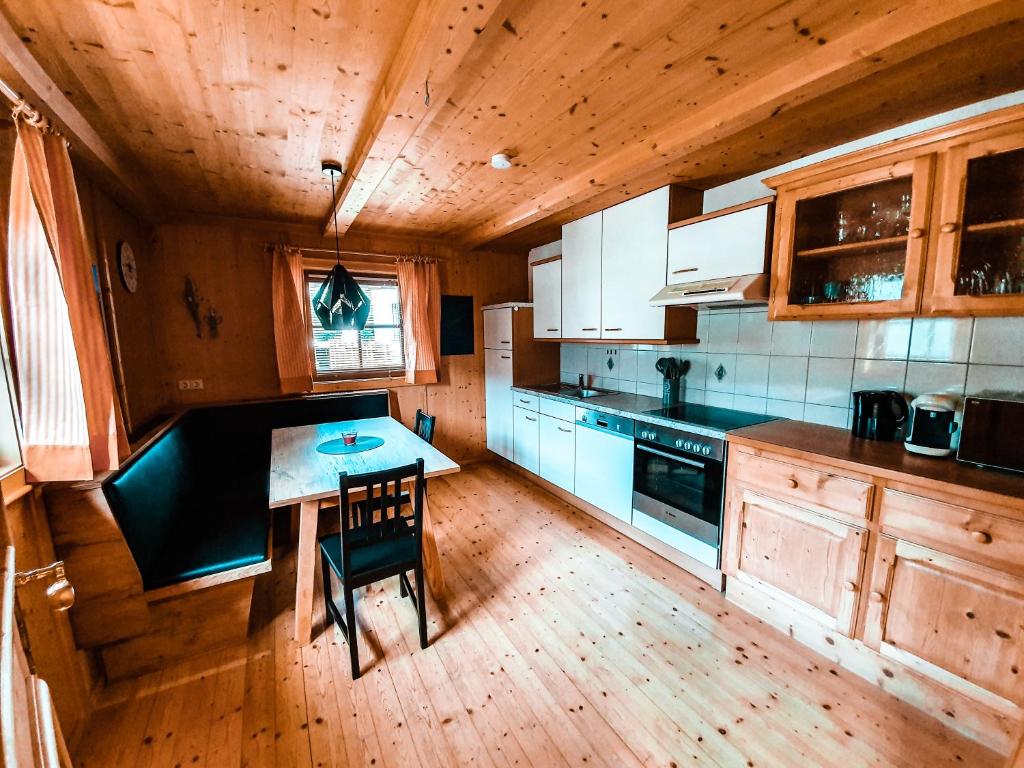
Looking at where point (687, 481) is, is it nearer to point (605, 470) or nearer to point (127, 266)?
point (605, 470)

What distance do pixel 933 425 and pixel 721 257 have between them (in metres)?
1.21

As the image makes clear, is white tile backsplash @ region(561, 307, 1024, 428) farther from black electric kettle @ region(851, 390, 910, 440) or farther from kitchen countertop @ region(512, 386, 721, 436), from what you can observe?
kitchen countertop @ region(512, 386, 721, 436)

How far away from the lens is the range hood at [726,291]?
2070 millimetres

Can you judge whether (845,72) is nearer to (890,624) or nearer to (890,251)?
(890,251)

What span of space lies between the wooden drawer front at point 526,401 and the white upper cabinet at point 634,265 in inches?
36.0

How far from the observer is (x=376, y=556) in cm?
189

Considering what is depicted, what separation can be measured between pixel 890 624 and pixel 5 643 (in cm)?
254

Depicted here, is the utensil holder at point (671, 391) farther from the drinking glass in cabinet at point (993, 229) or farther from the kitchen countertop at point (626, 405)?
the drinking glass in cabinet at point (993, 229)

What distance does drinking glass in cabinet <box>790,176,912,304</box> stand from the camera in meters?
1.81

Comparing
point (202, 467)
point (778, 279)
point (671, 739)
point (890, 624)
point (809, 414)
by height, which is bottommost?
point (671, 739)

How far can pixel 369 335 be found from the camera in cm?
396

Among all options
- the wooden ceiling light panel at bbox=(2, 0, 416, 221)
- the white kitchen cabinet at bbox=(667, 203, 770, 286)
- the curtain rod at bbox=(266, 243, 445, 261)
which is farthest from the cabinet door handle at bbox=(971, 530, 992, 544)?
the curtain rod at bbox=(266, 243, 445, 261)

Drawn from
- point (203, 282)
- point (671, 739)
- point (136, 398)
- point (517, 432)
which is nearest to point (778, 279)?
point (671, 739)

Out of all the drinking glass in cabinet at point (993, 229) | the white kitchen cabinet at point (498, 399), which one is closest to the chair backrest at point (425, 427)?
the white kitchen cabinet at point (498, 399)
